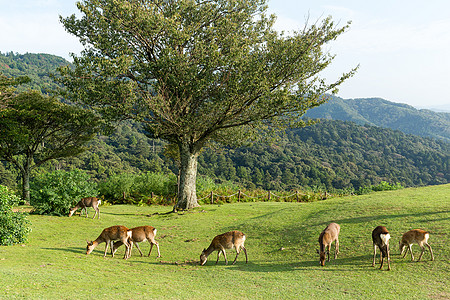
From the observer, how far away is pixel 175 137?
20.9 metres

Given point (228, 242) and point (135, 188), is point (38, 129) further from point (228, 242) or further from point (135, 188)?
point (228, 242)

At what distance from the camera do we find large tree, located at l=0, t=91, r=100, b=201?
23969 millimetres

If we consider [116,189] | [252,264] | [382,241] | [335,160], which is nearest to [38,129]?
[116,189]

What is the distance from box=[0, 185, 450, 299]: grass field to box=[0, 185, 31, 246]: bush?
377 millimetres

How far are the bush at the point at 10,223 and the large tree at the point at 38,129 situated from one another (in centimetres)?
1158

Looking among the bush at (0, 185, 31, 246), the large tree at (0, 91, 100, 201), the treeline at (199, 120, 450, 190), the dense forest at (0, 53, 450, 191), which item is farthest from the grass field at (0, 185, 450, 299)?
the treeline at (199, 120, 450, 190)

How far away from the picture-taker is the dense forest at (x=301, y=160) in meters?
67.0

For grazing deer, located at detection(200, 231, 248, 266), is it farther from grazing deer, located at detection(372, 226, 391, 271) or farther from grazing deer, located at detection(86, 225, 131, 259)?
grazing deer, located at detection(372, 226, 391, 271)

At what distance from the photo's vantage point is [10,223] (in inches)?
395

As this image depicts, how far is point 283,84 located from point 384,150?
10651cm

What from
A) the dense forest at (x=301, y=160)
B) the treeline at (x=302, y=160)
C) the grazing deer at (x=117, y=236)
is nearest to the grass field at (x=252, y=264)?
the grazing deer at (x=117, y=236)

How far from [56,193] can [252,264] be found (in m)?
10.8

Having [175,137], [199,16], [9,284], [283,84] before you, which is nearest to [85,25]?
[199,16]

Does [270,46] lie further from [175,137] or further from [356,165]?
[356,165]
